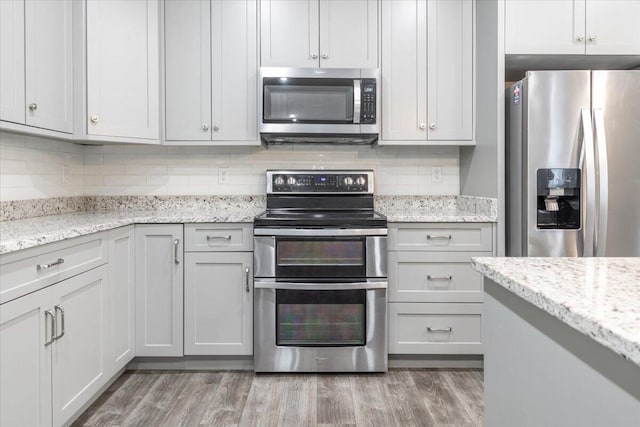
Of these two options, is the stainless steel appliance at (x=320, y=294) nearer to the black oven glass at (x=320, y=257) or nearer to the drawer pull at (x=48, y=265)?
the black oven glass at (x=320, y=257)

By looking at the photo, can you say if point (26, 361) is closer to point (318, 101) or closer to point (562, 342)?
point (562, 342)

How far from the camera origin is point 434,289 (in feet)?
9.05

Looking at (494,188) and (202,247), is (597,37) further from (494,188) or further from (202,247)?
(202,247)

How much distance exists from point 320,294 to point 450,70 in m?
1.61

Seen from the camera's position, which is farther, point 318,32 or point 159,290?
point 318,32

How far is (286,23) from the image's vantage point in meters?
2.93

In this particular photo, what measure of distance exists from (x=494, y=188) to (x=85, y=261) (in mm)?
2155

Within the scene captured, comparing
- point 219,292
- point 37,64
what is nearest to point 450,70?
point 219,292

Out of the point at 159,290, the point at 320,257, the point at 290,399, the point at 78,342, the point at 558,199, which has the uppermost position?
the point at 558,199

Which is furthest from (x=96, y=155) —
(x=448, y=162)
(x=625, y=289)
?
(x=625, y=289)

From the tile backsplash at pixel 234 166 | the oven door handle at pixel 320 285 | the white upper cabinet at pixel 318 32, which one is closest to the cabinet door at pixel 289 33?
the white upper cabinet at pixel 318 32

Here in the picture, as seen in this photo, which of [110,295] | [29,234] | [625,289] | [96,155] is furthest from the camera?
[96,155]

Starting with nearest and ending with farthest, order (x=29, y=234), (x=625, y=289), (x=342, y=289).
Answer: (x=625, y=289), (x=29, y=234), (x=342, y=289)

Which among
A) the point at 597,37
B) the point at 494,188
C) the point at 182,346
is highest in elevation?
the point at 597,37
